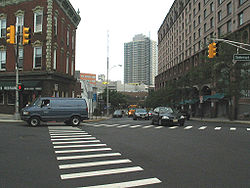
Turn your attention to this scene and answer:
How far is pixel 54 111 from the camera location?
57.0 feet

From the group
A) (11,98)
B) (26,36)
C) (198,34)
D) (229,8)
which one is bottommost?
(11,98)

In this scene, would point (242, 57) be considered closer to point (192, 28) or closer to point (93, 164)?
point (93, 164)

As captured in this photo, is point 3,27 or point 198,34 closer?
point 3,27

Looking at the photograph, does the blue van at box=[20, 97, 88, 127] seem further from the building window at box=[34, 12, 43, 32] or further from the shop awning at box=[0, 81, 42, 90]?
the building window at box=[34, 12, 43, 32]

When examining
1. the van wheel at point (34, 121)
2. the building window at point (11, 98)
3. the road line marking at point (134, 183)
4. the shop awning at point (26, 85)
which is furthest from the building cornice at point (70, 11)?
the road line marking at point (134, 183)

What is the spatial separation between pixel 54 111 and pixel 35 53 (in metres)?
14.4

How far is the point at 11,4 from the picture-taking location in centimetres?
3048

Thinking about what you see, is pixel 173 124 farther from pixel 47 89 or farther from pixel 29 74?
pixel 29 74

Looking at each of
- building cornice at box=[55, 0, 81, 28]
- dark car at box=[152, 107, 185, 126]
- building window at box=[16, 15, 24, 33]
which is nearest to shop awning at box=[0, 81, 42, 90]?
building window at box=[16, 15, 24, 33]

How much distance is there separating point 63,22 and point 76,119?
18.8 metres

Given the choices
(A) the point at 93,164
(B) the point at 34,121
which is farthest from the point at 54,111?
(A) the point at 93,164

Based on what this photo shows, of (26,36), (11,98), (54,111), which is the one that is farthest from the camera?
(11,98)

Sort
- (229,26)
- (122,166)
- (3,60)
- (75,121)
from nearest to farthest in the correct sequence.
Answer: (122,166), (75,121), (3,60), (229,26)

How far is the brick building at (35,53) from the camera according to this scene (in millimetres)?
28219
